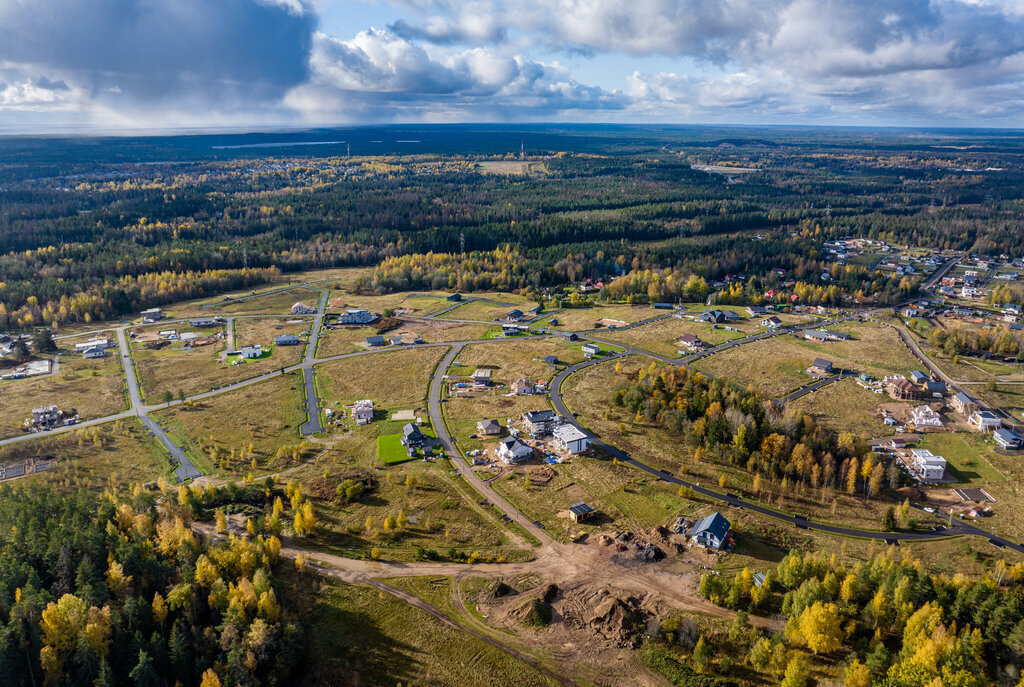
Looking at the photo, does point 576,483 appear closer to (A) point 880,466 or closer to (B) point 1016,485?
(A) point 880,466

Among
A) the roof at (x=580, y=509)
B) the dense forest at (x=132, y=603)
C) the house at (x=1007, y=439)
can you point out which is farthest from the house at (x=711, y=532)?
the house at (x=1007, y=439)

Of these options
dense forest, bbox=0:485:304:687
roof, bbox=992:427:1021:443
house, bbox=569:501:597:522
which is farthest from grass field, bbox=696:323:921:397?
dense forest, bbox=0:485:304:687

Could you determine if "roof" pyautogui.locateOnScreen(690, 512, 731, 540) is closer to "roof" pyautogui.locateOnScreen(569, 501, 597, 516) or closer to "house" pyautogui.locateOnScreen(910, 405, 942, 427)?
"roof" pyautogui.locateOnScreen(569, 501, 597, 516)

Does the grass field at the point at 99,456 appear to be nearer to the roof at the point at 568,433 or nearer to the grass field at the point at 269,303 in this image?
the roof at the point at 568,433

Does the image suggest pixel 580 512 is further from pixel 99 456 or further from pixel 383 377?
pixel 99 456

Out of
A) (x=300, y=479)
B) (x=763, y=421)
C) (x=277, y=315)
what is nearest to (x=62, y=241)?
(x=277, y=315)

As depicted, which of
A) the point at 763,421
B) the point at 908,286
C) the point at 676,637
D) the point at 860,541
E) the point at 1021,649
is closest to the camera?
the point at 1021,649
